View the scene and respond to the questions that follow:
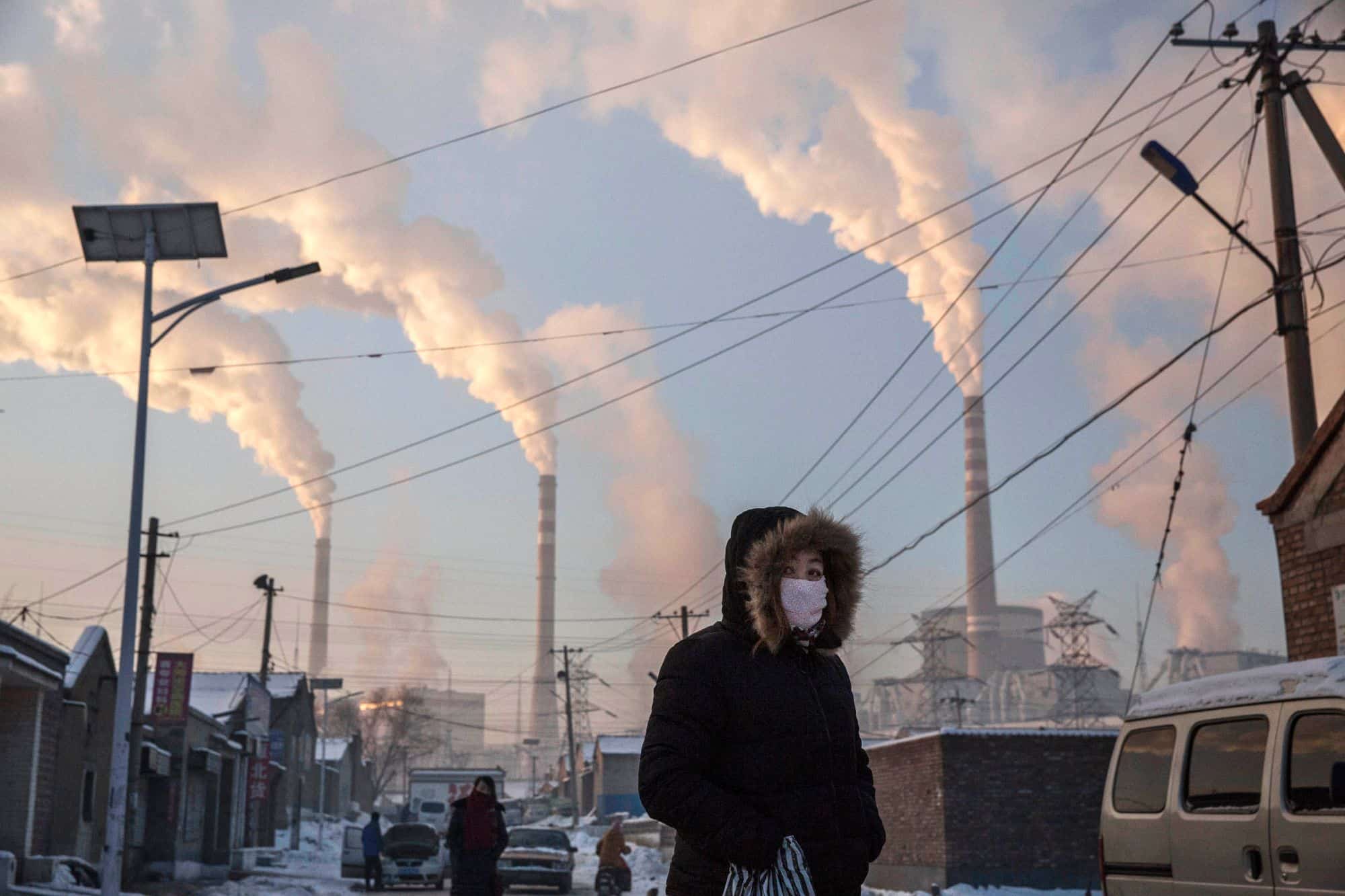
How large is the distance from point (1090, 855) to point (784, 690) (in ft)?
70.4

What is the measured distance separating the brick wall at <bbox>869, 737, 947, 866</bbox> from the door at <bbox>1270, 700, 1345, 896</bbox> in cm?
1576

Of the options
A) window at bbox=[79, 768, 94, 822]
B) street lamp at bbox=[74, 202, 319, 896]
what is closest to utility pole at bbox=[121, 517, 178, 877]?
A: window at bbox=[79, 768, 94, 822]

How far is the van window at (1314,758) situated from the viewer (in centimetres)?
735

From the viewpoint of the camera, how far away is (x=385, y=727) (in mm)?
150750

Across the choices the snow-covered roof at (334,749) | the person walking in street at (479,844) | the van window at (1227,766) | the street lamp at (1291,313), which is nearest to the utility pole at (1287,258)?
the street lamp at (1291,313)

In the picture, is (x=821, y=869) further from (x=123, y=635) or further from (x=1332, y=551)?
(x=123, y=635)

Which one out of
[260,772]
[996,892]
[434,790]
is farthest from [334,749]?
[996,892]

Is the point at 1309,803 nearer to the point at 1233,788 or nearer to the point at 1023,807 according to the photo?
the point at 1233,788

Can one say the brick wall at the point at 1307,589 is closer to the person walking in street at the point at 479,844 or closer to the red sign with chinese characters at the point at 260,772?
the person walking in street at the point at 479,844

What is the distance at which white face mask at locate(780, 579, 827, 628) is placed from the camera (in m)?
3.81

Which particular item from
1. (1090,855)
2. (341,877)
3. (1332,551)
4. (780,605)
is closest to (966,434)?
(341,877)

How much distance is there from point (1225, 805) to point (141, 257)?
18.5 metres

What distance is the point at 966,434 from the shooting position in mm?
131375

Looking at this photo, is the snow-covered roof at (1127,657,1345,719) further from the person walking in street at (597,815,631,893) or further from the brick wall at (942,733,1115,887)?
the person walking in street at (597,815,631,893)
